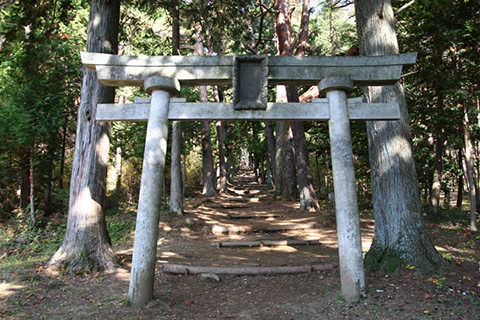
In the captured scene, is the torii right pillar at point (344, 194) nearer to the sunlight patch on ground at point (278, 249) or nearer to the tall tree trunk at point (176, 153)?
the sunlight patch on ground at point (278, 249)

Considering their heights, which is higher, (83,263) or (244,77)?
(244,77)

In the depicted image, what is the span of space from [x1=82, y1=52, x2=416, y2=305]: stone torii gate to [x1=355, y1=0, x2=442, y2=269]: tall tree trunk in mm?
881

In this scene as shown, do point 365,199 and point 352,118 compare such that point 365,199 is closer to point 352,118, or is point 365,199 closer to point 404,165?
point 404,165

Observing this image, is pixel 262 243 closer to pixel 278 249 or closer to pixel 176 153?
pixel 278 249

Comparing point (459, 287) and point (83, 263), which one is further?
point (83, 263)

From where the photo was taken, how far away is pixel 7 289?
4.48 meters

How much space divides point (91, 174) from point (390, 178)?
5.51 m

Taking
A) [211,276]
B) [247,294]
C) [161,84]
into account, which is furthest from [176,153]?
[247,294]

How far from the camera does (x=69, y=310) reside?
3971 mm

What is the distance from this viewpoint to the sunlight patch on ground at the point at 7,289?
4268 mm

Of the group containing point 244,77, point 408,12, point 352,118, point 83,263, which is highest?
point 408,12

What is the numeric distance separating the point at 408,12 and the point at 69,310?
40.6 feet

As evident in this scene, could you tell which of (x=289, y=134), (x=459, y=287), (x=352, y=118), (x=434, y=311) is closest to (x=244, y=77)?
(x=352, y=118)

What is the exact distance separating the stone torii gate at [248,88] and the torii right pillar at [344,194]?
0.05 ft
